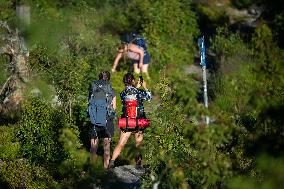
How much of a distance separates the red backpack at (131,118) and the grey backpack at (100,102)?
0.77 ft

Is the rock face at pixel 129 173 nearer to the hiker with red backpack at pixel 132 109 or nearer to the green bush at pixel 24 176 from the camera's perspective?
the hiker with red backpack at pixel 132 109

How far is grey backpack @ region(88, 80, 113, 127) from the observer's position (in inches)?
289

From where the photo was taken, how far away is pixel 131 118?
24.4ft

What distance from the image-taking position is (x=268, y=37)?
1359 centimetres

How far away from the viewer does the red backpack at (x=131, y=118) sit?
291 inches

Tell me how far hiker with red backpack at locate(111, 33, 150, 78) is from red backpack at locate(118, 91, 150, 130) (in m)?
5.15

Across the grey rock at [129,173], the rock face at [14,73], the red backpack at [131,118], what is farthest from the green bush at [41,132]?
the rock face at [14,73]

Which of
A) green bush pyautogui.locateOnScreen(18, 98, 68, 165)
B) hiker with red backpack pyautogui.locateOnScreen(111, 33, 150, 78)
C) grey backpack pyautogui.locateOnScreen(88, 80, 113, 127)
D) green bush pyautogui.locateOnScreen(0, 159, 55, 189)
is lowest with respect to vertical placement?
green bush pyautogui.locateOnScreen(0, 159, 55, 189)

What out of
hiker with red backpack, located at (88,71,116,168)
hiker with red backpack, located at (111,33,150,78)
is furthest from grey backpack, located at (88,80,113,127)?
hiker with red backpack, located at (111,33,150,78)

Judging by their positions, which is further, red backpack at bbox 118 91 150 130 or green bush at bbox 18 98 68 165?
green bush at bbox 18 98 68 165

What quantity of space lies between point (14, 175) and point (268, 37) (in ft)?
26.0

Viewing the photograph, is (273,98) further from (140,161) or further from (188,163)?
(140,161)

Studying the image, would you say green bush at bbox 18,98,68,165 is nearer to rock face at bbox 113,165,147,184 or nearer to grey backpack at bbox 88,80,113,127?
grey backpack at bbox 88,80,113,127

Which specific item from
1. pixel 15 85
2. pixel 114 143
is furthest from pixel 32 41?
pixel 114 143
